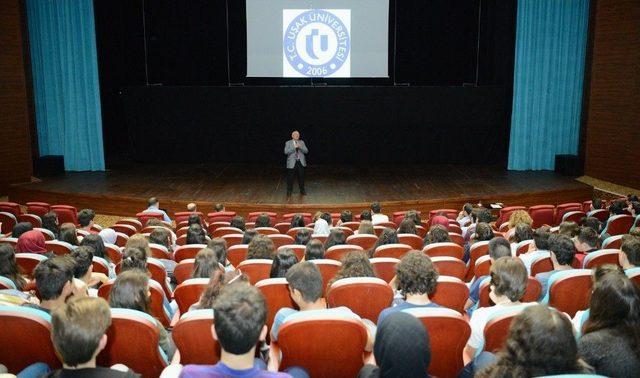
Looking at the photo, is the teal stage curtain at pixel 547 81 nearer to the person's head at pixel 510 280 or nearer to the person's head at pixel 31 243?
the person's head at pixel 31 243

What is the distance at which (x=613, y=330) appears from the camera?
267cm

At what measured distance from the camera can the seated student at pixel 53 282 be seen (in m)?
3.46

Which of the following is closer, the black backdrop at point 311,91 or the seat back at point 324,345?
Answer: the seat back at point 324,345

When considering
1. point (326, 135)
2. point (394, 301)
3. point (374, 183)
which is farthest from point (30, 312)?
point (326, 135)

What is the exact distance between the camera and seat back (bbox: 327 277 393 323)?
3.60m

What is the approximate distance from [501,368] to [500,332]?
824 millimetres

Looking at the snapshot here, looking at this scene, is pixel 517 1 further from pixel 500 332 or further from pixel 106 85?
pixel 500 332

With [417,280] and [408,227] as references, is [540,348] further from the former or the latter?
[408,227]

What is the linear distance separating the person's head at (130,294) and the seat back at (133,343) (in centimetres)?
30

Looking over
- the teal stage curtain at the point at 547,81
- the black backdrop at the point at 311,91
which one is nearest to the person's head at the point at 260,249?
the black backdrop at the point at 311,91

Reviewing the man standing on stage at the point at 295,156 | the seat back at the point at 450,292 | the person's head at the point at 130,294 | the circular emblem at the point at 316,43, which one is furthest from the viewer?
the circular emblem at the point at 316,43

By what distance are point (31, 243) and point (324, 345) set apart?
12.4ft

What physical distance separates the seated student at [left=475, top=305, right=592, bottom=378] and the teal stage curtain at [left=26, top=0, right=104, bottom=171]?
49.7ft

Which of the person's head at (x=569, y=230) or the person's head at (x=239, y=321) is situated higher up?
the person's head at (x=239, y=321)
